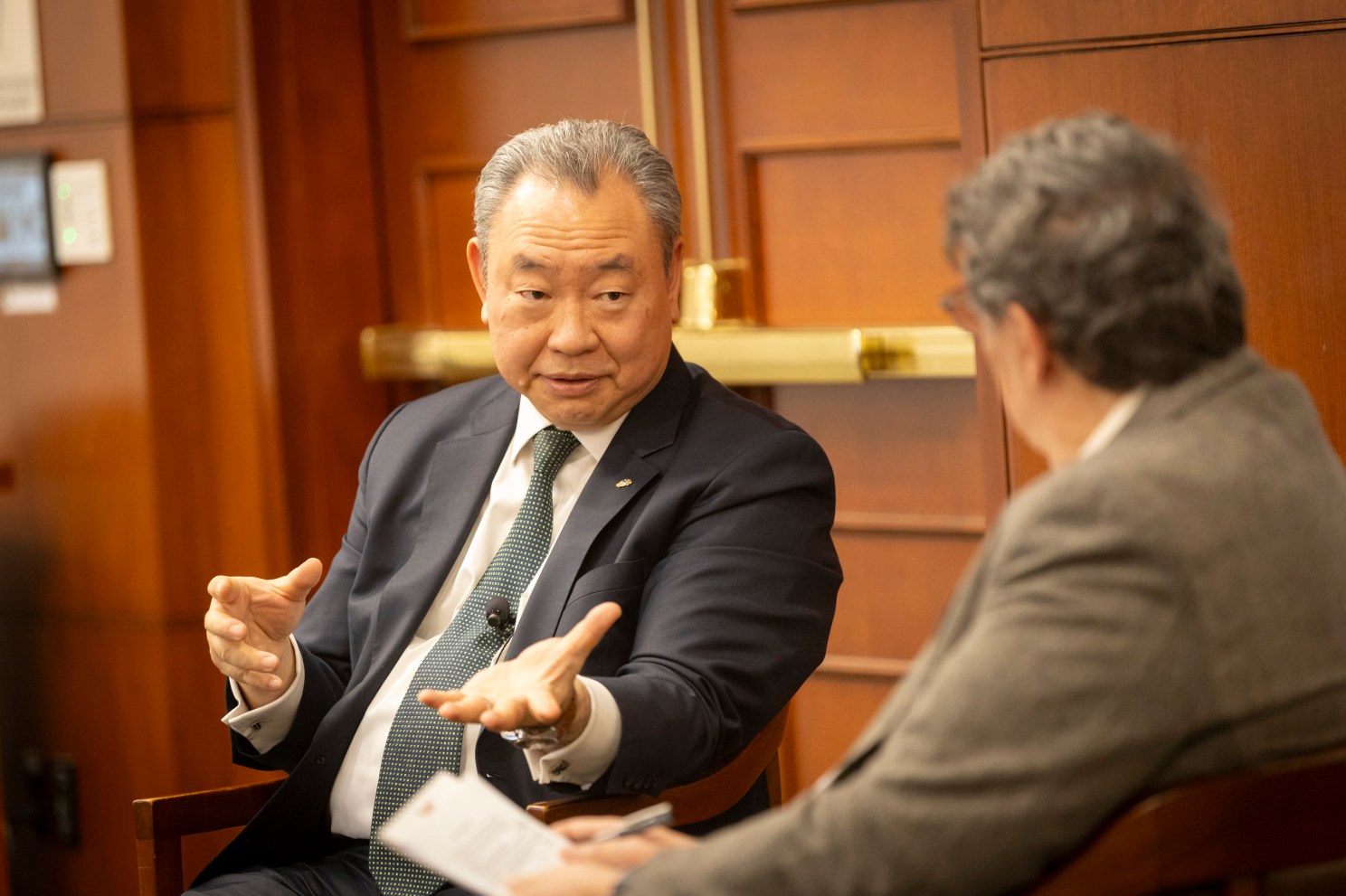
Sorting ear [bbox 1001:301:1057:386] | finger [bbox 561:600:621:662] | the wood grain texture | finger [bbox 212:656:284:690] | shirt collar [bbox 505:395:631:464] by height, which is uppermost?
ear [bbox 1001:301:1057:386]

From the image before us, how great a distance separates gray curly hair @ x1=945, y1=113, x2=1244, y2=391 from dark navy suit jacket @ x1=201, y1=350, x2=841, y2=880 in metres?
0.75

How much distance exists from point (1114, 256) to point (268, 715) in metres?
1.41

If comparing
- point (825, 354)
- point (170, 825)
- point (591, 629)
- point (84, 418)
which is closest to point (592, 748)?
point (591, 629)

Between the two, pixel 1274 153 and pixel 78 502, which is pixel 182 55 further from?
pixel 1274 153

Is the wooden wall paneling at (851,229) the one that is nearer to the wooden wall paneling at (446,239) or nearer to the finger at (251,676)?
the wooden wall paneling at (446,239)

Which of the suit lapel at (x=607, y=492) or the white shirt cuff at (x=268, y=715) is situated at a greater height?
the suit lapel at (x=607, y=492)

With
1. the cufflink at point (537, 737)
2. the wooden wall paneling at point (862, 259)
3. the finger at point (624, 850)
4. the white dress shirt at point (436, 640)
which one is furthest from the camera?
the wooden wall paneling at point (862, 259)

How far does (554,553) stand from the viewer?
83.3 inches

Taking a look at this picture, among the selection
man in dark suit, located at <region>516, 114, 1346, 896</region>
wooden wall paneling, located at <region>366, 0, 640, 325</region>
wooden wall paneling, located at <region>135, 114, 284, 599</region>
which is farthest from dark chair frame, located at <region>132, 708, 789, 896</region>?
wooden wall paneling, located at <region>366, 0, 640, 325</region>

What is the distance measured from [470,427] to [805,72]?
4.63ft

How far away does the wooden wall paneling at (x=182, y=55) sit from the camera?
11.9ft

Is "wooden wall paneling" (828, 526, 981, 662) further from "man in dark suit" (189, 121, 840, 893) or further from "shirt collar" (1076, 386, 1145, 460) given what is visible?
"shirt collar" (1076, 386, 1145, 460)

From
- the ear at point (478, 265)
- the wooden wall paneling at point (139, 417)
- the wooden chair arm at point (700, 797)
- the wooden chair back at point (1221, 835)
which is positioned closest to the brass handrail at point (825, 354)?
the wooden wall paneling at point (139, 417)

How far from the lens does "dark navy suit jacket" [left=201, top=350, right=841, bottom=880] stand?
6.40 ft
